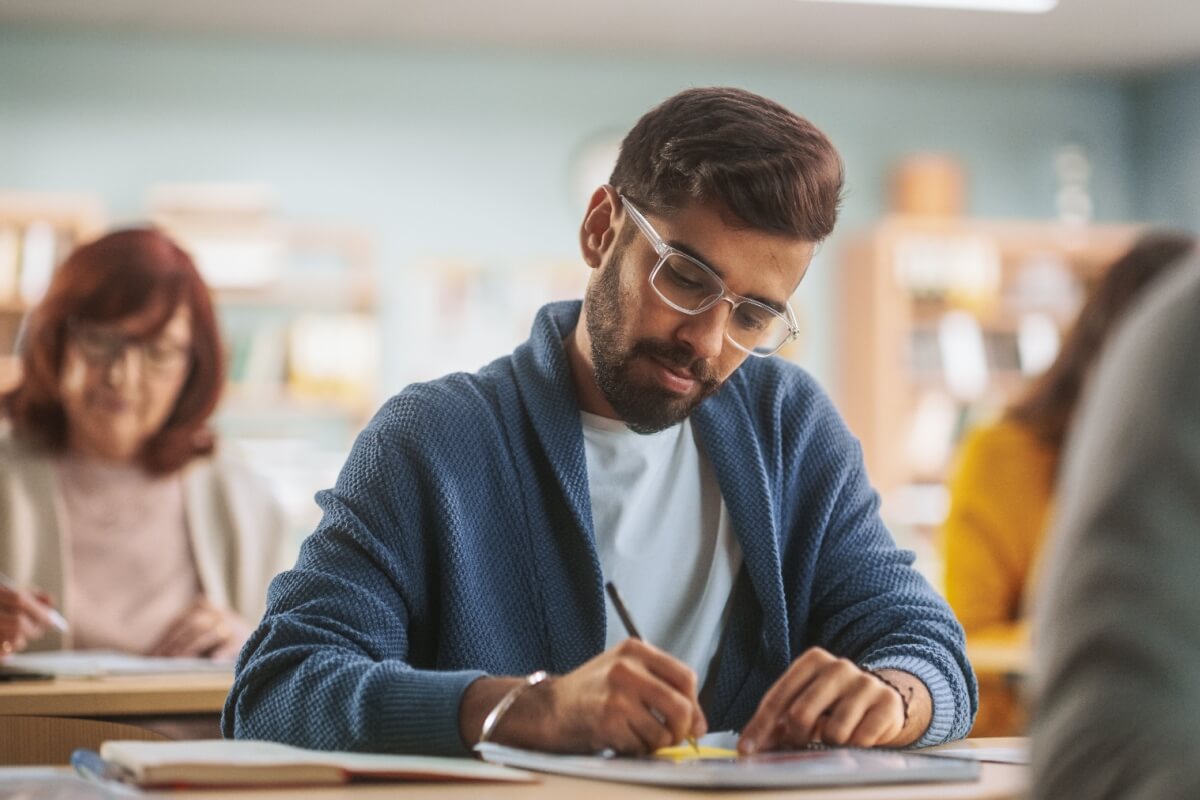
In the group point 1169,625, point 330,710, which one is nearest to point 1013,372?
point 330,710

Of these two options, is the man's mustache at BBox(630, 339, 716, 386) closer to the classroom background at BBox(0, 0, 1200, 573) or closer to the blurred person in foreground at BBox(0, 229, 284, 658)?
the blurred person in foreground at BBox(0, 229, 284, 658)

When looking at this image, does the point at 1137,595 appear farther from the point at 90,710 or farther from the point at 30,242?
the point at 30,242

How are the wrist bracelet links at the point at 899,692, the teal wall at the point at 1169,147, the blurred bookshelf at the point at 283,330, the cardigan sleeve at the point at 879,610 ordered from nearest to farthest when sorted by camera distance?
1. the wrist bracelet links at the point at 899,692
2. the cardigan sleeve at the point at 879,610
3. the blurred bookshelf at the point at 283,330
4. the teal wall at the point at 1169,147

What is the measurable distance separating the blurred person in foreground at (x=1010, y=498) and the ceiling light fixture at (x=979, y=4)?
2788mm

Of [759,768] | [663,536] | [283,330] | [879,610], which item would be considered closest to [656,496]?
[663,536]

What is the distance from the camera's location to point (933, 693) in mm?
1397

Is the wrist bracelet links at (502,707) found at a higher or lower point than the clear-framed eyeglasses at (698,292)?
lower

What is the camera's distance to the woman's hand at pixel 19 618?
2.15 meters

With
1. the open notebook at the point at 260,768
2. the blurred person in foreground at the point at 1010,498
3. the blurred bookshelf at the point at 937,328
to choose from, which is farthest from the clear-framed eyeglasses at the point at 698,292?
the blurred bookshelf at the point at 937,328

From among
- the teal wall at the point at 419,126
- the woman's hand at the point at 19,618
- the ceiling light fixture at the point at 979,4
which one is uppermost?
the ceiling light fixture at the point at 979,4

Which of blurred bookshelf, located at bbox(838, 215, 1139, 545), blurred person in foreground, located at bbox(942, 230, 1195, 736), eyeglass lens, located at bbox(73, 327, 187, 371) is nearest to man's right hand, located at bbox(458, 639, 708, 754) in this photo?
eyeglass lens, located at bbox(73, 327, 187, 371)

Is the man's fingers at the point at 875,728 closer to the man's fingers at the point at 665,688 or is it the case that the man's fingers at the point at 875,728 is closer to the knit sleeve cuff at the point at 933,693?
the knit sleeve cuff at the point at 933,693

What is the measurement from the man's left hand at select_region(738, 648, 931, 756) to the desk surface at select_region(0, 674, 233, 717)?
0.99 meters

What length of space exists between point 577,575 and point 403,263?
4.87 meters
